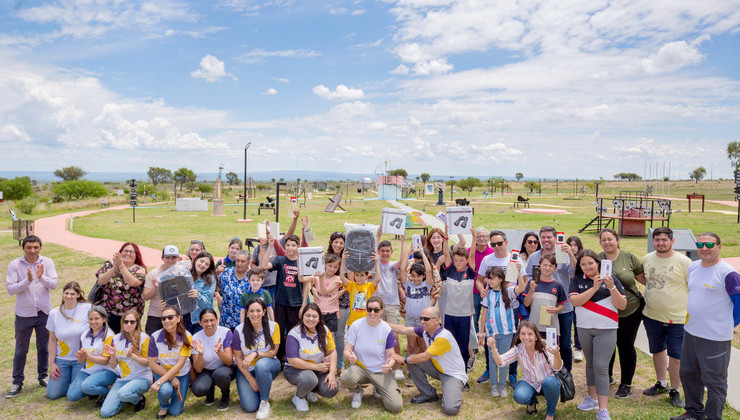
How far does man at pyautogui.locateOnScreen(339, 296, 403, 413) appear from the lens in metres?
5.43

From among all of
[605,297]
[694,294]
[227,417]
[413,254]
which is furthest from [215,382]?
[694,294]

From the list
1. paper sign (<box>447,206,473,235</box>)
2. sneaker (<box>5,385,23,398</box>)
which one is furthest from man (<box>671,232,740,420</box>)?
sneaker (<box>5,385,23,398</box>)

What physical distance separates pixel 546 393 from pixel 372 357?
201cm

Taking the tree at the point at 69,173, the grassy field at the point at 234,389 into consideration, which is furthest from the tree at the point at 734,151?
the tree at the point at 69,173

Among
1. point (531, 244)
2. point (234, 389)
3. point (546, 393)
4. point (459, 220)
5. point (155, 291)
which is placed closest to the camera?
point (546, 393)

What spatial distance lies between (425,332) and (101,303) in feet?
13.8

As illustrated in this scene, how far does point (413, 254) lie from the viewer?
264 inches

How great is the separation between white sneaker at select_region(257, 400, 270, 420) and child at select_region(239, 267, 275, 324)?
3.34 ft

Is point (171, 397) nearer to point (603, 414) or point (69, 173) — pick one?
point (603, 414)

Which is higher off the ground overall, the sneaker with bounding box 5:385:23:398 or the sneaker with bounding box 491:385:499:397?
the sneaker with bounding box 491:385:499:397

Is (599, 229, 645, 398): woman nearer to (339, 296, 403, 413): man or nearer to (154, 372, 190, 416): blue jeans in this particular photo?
(339, 296, 403, 413): man

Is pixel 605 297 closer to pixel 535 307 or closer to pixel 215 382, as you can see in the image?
pixel 535 307

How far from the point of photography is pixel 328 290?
6020 mm

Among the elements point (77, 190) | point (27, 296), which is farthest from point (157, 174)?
point (27, 296)
